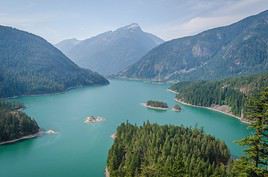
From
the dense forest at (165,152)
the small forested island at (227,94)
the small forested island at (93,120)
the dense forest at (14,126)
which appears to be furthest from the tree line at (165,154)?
A: the small forested island at (227,94)

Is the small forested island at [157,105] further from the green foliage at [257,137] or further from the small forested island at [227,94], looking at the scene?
the green foliage at [257,137]

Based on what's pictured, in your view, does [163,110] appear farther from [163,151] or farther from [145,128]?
[163,151]

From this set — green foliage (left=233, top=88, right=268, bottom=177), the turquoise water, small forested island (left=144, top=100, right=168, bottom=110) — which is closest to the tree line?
the turquoise water

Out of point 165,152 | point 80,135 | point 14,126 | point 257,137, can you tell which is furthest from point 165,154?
point 14,126

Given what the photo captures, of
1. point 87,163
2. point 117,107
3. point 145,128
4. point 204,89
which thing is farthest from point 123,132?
point 204,89

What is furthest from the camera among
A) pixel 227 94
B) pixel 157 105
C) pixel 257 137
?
pixel 227 94

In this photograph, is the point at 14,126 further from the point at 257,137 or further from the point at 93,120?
the point at 257,137
